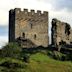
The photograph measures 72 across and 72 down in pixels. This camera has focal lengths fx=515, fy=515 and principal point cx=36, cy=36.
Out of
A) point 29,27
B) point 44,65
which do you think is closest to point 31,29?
point 29,27

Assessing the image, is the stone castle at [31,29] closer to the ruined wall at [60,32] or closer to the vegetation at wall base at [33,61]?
the ruined wall at [60,32]

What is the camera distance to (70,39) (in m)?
79.8

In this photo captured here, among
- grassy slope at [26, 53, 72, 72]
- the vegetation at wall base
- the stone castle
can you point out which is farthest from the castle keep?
grassy slope at [26, 53, 72, 72]

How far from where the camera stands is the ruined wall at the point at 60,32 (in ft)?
245

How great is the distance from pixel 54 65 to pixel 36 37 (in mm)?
22379

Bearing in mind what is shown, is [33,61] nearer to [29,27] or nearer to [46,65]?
[46,65]

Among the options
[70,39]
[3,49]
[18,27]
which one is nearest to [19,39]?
[18,27]

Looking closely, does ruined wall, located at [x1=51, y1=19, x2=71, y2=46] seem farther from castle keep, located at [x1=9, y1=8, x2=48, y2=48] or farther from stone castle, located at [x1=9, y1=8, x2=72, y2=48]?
castle keep, located at [x1=9, y1=8, x2=48, y2=48]

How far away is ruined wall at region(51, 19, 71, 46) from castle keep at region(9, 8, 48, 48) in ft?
12.9

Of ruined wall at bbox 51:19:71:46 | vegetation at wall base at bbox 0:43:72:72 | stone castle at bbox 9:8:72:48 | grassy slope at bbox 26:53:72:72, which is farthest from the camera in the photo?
stone castle at bbox 9:8:72:48

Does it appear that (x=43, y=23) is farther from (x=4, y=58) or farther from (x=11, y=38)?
(x=4, y=58)

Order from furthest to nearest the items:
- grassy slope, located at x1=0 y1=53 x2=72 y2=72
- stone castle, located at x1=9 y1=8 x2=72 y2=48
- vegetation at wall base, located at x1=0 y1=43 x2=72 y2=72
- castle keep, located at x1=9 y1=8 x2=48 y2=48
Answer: castle keep, located at x1=9 y1=8 x2=48 y2=48
stone castle, located at x1=9 y1=8 x2=72 y2=48
vegetation at wall base, located at x1=0 y1=43 x2=72 y2=72
grassy slope, located at x1=0 y1=53 x2=72 y2=72

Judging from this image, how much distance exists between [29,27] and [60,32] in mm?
6329

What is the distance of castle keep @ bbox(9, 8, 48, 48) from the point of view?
3159 inches
